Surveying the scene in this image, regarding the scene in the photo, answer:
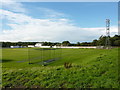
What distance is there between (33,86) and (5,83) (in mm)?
1049

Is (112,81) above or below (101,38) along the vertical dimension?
below

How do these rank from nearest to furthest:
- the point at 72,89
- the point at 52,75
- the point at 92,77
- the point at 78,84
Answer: the point at 72,89
the point at 78,84
the point at 92,77
the point at 52,75

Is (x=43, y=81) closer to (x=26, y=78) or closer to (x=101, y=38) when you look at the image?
(x=26, y=78)

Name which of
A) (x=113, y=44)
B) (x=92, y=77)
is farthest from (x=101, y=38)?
(x=92, y=77)

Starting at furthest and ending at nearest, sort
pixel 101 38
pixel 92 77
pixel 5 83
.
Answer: pixel 101 38, pixel 92 77, pixel 5 83

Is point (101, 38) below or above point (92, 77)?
above

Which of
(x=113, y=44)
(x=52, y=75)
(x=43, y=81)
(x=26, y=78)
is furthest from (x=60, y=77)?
(x=113, y=44)

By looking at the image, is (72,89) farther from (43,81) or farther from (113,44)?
(113,44)

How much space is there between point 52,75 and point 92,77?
1504 mm

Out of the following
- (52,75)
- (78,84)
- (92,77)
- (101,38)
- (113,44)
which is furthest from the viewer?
(101,38)

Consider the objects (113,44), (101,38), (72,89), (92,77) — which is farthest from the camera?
(101,38)

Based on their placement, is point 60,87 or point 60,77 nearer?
point 60,87

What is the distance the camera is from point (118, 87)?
3.35 metres

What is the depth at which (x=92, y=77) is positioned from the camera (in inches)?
161
